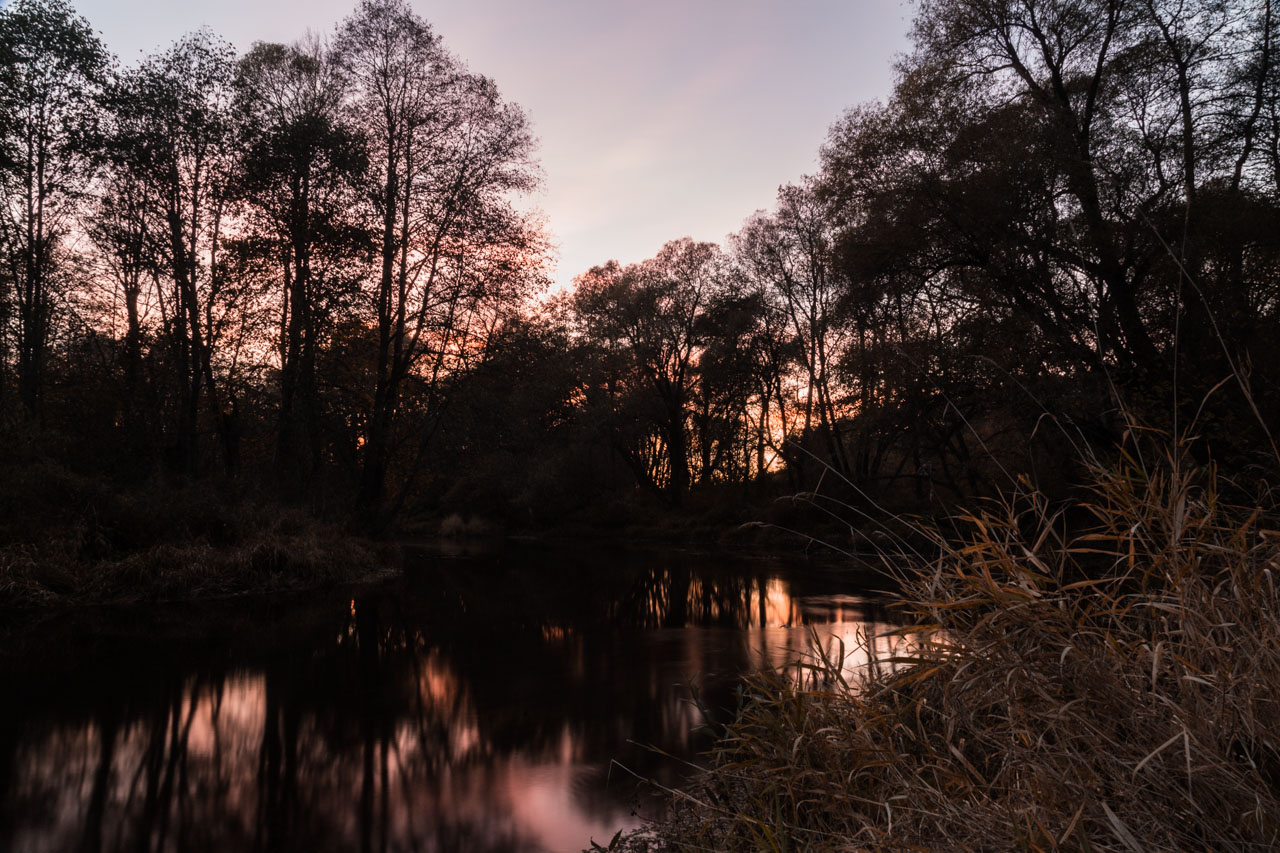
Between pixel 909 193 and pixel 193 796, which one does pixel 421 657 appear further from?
pixel 909 193

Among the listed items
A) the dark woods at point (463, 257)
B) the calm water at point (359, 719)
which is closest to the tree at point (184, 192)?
the dark woods at point (463, 257)

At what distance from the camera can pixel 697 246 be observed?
2777 centimetres

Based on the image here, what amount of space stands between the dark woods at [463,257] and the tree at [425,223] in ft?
0.24

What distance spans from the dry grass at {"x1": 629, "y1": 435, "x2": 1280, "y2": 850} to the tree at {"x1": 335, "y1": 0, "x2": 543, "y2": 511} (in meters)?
14.9

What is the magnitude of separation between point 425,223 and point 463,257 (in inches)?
47.2

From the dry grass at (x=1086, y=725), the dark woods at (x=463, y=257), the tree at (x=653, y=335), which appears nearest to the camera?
the dry grass at (x=1086, y=725)

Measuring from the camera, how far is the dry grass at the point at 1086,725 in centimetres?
167

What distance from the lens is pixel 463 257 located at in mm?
16828

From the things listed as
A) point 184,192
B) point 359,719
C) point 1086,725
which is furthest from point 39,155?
point 1086,725

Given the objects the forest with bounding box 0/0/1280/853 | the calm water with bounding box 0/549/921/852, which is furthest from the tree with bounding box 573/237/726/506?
the calm water with bounding box 0/549/921/852

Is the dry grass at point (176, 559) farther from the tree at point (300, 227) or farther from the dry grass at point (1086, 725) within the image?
the dry grass at point (1086, 725)

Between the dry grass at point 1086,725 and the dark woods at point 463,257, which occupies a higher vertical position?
the dark woods at point 463,257

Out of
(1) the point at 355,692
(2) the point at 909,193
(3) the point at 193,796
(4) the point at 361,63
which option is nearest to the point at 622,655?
(1) the point at 355,692

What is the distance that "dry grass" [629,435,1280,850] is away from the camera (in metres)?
1.67
